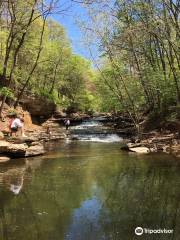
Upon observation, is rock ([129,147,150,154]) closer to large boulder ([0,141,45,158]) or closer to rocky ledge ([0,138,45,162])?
rocky ledge ([0,138,45,162])

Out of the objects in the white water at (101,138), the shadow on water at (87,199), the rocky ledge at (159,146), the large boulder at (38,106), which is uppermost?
the large boulder at (38,106)

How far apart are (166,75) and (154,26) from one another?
26.3 ft

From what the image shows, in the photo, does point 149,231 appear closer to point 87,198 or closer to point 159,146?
point 87,198

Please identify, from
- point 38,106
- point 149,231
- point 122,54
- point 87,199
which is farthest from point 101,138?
point 149,231

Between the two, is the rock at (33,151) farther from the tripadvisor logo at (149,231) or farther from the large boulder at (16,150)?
the tripadvisor logo at (149,231)

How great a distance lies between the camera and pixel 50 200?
1166cm

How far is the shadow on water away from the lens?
29.6ft

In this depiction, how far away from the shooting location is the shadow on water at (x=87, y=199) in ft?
29.6

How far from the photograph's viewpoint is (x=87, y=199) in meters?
11.8

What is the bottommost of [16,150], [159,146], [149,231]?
[149,231]

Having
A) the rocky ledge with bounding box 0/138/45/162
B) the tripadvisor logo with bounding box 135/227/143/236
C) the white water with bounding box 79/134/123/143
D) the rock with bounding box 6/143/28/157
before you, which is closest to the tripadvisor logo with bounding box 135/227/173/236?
the tripadvisor logo with bounding box 135/227/143/236

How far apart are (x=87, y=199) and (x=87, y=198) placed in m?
0.13

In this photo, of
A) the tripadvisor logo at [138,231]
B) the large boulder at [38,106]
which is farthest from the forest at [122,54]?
the tripadvisor logo at [138,231]

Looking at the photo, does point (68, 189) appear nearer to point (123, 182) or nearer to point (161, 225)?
point (123, 182)
